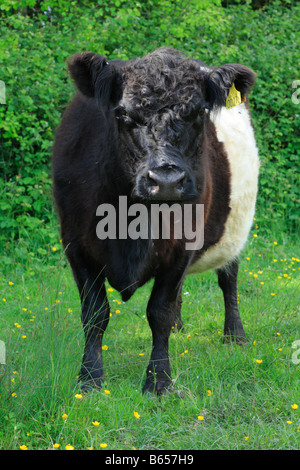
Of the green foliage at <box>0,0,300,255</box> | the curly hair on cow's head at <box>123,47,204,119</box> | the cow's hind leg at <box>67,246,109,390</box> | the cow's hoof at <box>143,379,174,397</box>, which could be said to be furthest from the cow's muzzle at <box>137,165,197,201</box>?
the green foliage at <box>0,0,300,255</box>

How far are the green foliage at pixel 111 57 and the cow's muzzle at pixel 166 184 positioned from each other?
10.5 feet

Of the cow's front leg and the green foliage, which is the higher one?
the green foliage

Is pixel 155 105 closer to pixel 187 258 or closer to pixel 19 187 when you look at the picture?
pixel 187 258

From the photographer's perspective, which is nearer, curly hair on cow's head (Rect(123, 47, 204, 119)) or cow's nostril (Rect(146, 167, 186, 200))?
cow's nostril (Rect(146, 167, 186, 200))

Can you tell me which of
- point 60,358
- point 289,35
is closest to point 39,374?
point 60,358

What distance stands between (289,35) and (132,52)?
2.89 m

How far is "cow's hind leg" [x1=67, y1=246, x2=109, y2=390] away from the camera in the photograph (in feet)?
13.4

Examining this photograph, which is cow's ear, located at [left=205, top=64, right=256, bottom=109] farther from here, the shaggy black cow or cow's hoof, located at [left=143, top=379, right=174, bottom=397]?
cow's hoof, located at [left=143, top=379, right=174, bottom=397]

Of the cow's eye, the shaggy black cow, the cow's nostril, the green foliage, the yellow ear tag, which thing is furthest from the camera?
the green foliage

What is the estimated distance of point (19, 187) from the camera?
682cm

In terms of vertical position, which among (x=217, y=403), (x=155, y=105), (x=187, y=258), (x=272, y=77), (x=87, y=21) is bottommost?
(x=217, y=403)

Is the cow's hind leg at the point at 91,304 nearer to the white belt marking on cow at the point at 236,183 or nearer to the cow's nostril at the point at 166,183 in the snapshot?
the cow's nostril at the point at 166,183

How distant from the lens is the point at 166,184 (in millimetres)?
3379

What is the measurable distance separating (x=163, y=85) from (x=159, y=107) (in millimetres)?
132
